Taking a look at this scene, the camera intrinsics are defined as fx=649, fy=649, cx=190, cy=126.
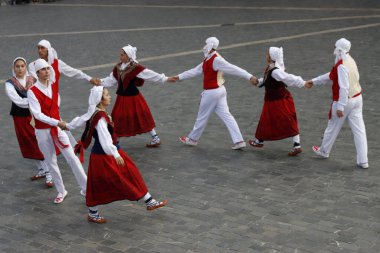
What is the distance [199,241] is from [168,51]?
1222 cm

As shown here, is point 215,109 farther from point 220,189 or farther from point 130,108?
point 220,189

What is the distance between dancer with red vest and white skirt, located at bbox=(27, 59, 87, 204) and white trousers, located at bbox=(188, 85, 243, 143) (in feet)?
8.71

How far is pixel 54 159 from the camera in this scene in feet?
27.2

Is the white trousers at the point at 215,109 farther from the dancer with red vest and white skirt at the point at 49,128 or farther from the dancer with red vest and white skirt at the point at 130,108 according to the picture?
the dancer with red vest and white skirt at the point at 49,128

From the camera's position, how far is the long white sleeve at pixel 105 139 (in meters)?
7.25

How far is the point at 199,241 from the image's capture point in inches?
270

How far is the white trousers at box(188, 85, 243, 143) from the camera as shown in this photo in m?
10.2

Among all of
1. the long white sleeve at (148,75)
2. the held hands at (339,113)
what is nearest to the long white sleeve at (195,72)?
the long white sleeve at (148,75)

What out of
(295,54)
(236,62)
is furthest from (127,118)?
(295,54)

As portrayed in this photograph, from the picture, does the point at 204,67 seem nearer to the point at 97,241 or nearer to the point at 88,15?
the point at 97,241

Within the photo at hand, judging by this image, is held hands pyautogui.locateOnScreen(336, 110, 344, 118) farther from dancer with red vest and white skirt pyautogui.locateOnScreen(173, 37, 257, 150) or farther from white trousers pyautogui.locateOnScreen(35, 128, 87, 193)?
white trousers pyautogui.locateOnScreen(35, 128, 87, 193)

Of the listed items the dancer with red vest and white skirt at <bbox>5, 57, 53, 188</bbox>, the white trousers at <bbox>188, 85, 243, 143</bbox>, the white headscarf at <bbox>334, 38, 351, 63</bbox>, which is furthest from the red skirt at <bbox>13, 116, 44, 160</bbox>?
the white headscarf at <bbox>334, 38, 351, 63</bbox>

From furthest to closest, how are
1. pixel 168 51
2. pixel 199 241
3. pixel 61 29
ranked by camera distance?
1. pixel 61 29
2. pixel 168 51
3. pixel 199 241

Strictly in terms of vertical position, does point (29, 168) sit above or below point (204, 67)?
below
